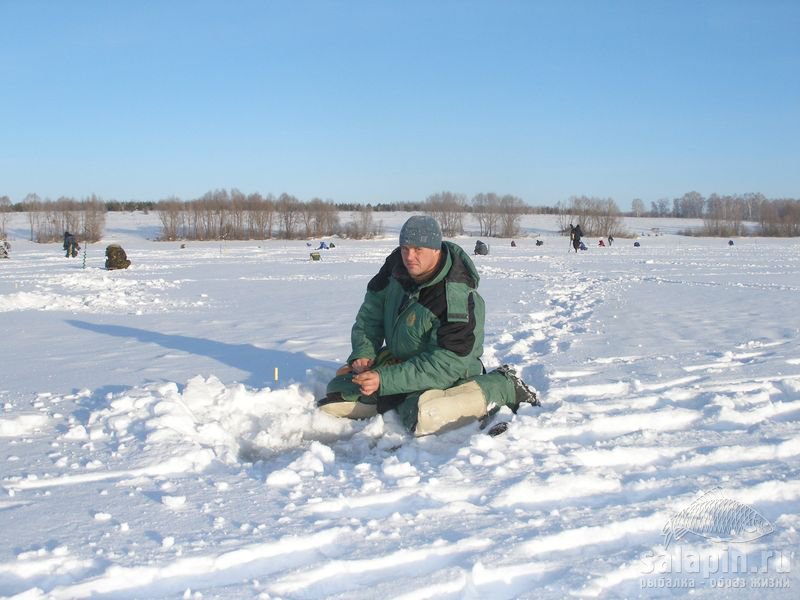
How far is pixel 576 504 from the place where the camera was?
3.15 metres

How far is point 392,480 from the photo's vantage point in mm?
3400

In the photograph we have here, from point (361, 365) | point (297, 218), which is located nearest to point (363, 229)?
point (297, 218)

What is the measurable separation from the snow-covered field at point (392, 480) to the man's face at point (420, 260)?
97cm

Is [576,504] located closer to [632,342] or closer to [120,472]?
[120,472]

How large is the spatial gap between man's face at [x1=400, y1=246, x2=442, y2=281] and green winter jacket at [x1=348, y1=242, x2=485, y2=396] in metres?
0.05

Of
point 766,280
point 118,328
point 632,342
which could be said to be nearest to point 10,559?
point 632,342

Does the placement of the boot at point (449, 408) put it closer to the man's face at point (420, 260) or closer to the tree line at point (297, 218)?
the man's face at point (420, 260)

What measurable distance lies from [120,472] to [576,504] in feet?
7.32

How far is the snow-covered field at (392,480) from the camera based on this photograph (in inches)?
98.8

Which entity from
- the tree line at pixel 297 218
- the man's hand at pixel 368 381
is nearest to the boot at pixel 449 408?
the man's hand at pixel 368 381

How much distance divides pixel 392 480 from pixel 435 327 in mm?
1325

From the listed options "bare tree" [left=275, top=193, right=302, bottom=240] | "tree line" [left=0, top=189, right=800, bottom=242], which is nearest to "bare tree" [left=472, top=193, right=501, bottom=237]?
"tree line" [left=0, top=189, right=800, bottom=242]

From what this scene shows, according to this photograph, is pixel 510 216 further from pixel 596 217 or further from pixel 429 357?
pixel 429 357

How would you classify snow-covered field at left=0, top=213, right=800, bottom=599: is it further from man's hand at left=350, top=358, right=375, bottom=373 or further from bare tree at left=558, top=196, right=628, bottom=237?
bare tree at left=558, top=196, right=628, bottom=237
